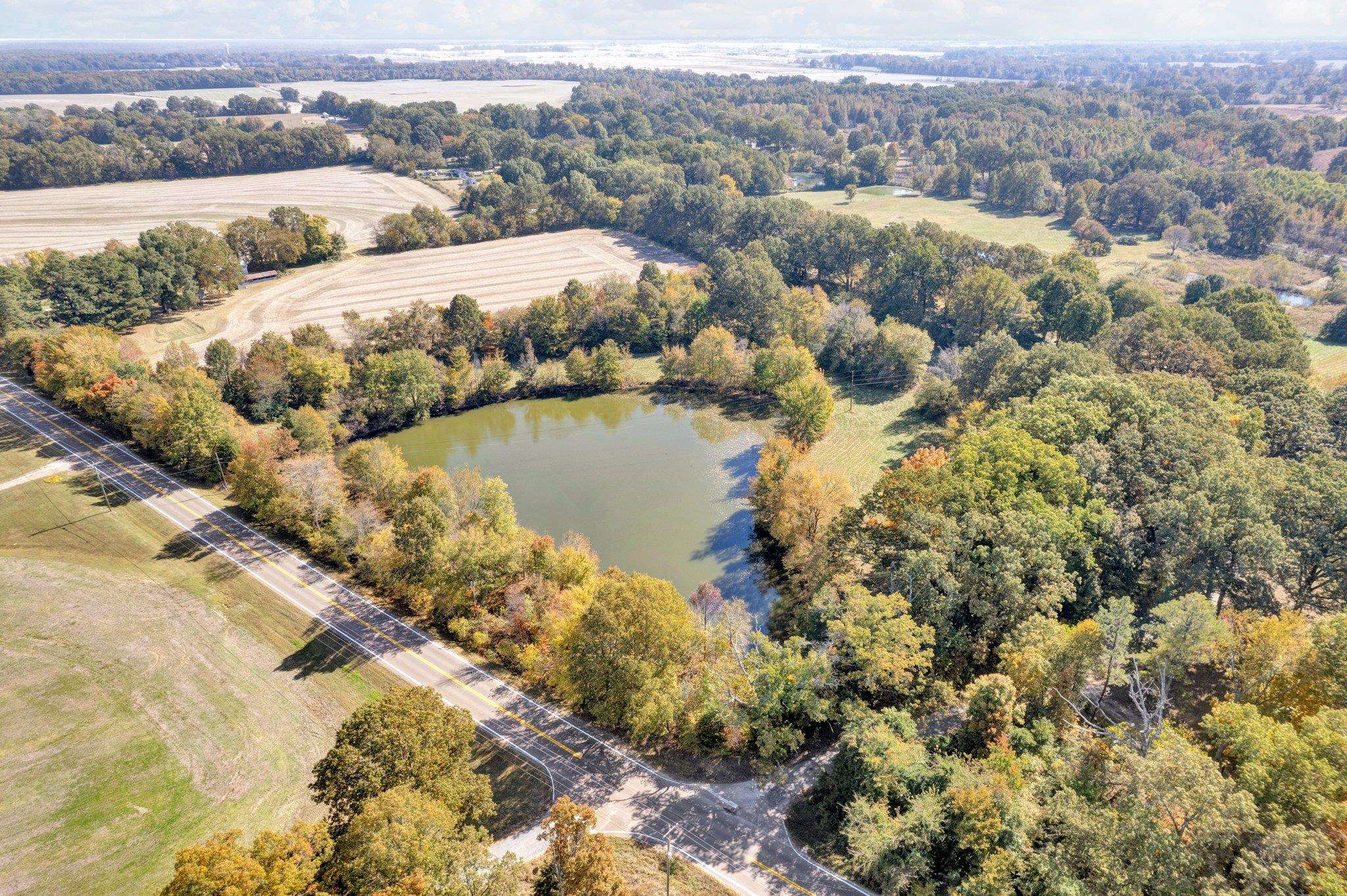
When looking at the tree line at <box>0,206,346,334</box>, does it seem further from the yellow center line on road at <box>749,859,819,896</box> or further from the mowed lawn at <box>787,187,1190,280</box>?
the mowed lawn at <box>787,187,1190,280</box>

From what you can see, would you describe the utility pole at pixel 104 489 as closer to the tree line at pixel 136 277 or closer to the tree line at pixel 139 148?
the tree line at pixel 136 277

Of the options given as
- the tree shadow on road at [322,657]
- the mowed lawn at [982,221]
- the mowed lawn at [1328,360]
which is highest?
the mowed lawn at [982,221]

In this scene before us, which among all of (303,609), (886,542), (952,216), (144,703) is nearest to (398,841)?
(144,703)

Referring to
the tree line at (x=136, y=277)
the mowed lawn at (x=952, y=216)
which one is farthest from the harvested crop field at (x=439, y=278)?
the mowed lawn at (x=952, y=216)

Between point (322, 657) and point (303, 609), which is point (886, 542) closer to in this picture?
point (322, 657)

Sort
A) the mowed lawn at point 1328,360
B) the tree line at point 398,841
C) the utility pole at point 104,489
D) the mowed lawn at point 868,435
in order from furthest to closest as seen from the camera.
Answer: the mowed lawn at point 1328,360
the mowed lawn at point 868,435
the utility pole at point 104,489
the tree line at point 398,841

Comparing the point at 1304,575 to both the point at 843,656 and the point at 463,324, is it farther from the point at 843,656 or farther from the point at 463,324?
the point at 463,324
